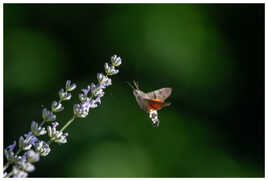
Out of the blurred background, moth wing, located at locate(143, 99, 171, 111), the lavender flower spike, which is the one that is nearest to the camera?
the lavender flower spike

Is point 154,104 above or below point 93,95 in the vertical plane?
below

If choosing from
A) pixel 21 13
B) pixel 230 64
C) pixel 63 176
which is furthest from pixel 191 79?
pixel 21 13

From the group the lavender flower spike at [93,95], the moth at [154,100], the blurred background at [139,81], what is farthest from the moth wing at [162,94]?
the blurred background at [139,81]

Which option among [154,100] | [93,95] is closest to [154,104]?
[154,100]

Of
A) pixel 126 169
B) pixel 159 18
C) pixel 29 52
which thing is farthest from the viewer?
pixel 29 52

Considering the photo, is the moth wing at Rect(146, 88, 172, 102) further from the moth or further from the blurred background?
the blurred background

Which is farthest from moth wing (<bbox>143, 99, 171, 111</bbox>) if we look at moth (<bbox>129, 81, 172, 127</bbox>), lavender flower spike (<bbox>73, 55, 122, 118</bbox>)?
lavender flower spike (<bbox>73, 55, 122, 118</bbox>)

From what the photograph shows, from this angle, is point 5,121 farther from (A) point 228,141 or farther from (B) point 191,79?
(A) point 228,141

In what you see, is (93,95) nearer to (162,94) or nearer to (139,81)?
(162,94)
